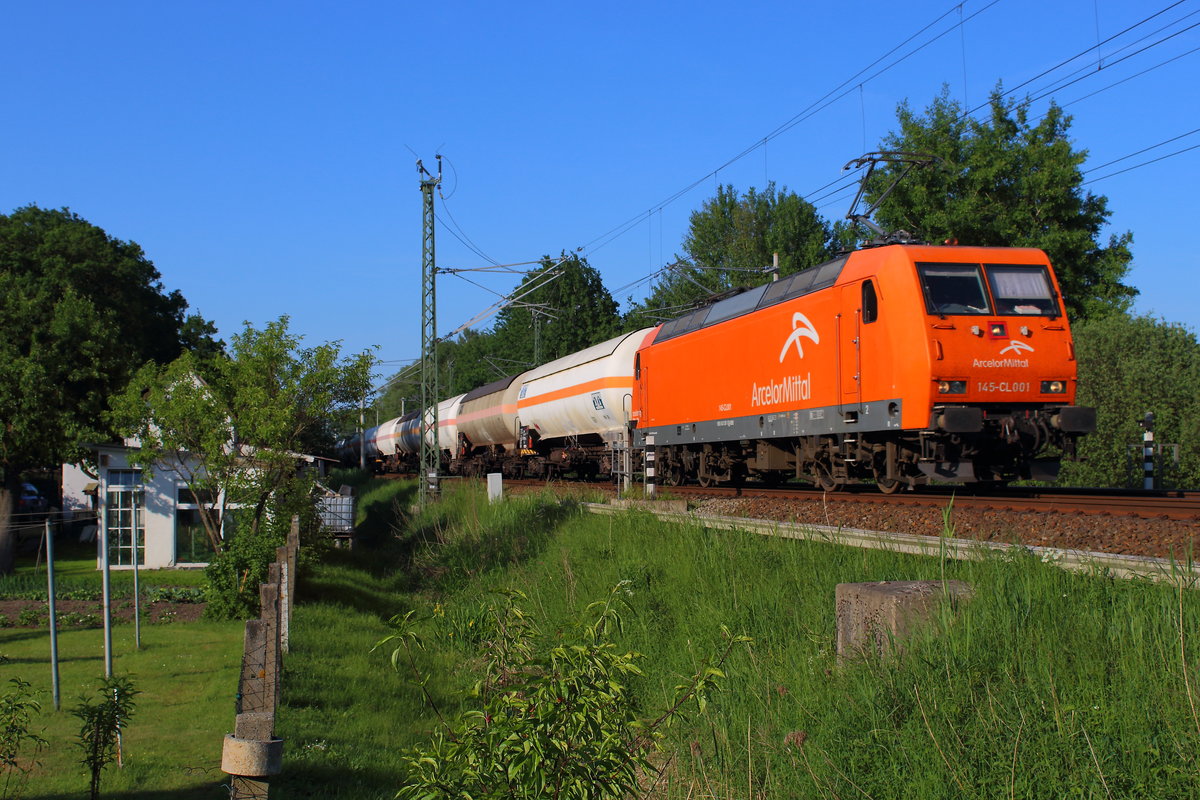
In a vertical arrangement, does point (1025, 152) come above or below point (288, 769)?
above

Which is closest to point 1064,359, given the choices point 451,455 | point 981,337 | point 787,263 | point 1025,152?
point 981,337

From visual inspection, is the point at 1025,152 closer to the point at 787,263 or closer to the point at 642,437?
the point at 787,263

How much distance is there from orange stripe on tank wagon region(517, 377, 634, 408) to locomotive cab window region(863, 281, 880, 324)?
36.1ft

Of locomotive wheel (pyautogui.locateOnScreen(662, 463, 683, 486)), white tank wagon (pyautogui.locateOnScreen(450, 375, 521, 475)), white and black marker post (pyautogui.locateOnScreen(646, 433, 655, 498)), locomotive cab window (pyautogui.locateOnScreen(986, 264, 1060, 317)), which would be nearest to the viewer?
locomotive cab window (pyautogui.locateOnScreen(986, 264, 1060, 317))

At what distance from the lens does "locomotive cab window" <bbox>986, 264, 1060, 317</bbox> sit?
42.3 feet

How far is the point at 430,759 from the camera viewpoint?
12.1 feet

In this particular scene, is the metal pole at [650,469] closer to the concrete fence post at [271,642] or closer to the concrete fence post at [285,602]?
the concrete fence post at [285,602]

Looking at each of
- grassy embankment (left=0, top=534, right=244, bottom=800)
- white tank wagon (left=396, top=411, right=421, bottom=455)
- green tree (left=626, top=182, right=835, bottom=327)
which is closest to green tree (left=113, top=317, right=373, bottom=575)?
grassy embankment (left=0, top=534, right=244, bottom=800)

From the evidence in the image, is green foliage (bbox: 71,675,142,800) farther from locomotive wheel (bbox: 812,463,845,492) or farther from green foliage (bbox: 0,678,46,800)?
locomotive wheel (bbox: 812,463,845,492)

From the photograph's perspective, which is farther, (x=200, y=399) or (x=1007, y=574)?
(x=200, y=399)

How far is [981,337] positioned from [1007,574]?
22.0 feet

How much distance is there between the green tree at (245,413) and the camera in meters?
19.2

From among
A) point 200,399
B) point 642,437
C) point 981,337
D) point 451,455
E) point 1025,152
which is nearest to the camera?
point 981,337

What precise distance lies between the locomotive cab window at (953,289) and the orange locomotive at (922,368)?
0.7 inches
